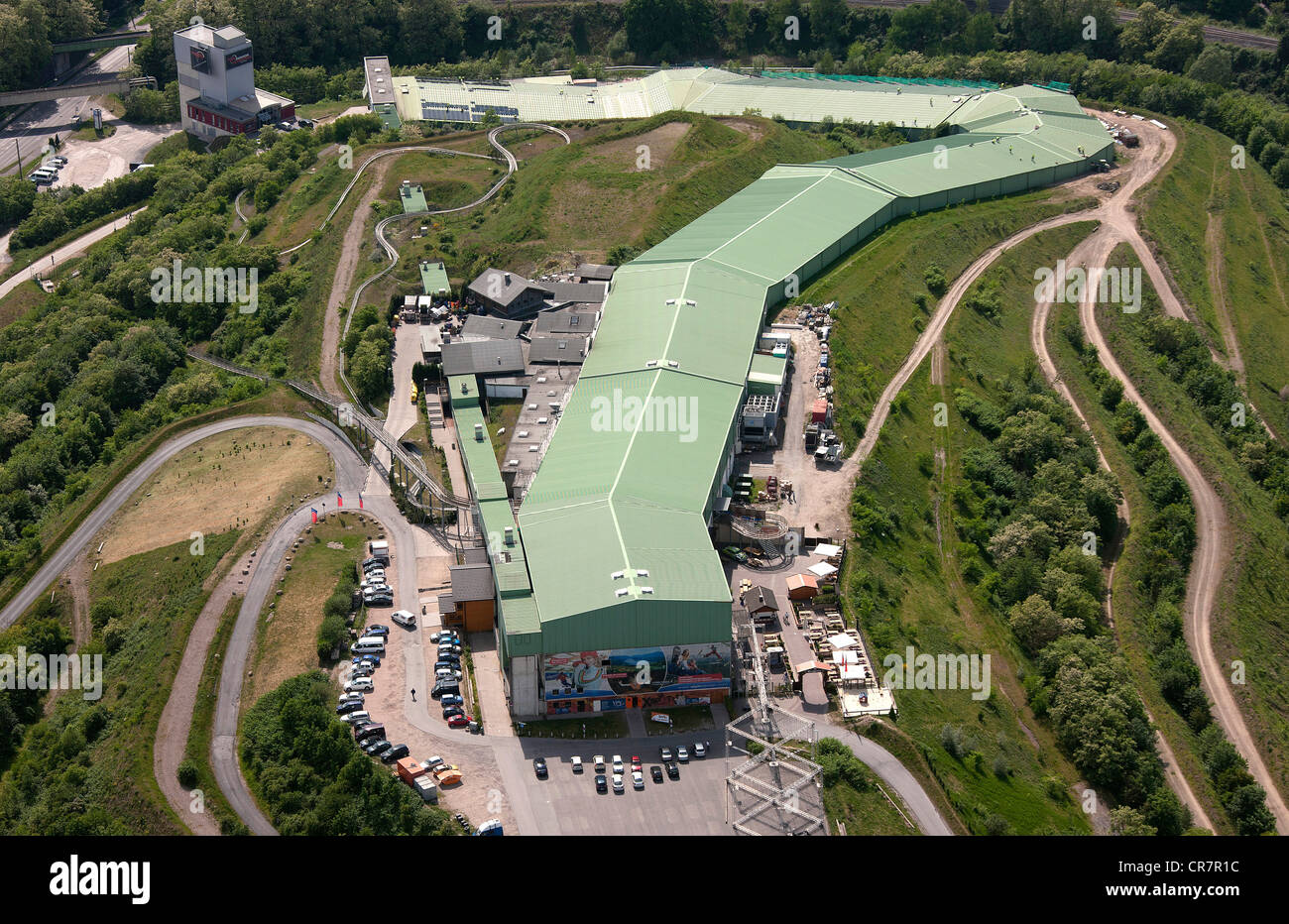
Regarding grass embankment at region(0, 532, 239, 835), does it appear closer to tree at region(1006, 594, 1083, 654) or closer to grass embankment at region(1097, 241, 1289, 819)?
tree at region(1006, 594, 1083, 654)

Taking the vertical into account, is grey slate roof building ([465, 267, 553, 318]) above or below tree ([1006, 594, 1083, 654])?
above

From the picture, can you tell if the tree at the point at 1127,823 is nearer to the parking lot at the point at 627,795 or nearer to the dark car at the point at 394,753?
the parking lot at the point at 627,795

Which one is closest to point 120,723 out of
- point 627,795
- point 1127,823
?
point 627,795

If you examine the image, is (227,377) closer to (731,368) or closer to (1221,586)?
(731,368)

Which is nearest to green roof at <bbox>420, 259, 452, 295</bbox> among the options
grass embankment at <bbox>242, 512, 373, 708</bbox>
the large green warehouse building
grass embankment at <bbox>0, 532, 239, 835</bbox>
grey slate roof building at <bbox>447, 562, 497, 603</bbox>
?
the large green warehouse building

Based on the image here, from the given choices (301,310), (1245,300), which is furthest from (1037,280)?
(301,310)

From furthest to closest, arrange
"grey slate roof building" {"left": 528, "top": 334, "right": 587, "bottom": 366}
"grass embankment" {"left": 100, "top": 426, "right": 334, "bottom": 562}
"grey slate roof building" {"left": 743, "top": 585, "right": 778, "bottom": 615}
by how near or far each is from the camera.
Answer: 1. "grey slate roof building" {"left": 528, "top": 334, "right": 587, "bottom": 366}
2. "grass embankment" {"left": 100, "top": 426, "right": 334, "bottom": 562}
3. "grey slate roof building" {"left": 743, "top": 585, "right": 778, "bottom": 615}
